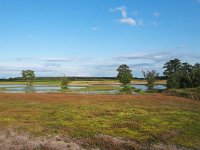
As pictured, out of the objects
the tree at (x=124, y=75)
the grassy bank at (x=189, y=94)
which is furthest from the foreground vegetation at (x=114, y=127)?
the tree at (x=124, y=75)

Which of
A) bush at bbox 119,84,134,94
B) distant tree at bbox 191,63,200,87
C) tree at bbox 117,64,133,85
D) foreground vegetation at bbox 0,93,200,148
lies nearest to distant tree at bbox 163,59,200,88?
distant tree at bbox 191,63,200,87

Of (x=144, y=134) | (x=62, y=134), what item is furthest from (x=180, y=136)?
(x=62, y=134)

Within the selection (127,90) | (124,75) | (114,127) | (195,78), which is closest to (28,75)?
(124,75)

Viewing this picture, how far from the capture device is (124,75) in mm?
130125

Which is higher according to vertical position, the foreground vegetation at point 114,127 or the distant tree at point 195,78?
the distant tree at point 195,78

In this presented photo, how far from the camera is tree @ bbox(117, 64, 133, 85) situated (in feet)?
429

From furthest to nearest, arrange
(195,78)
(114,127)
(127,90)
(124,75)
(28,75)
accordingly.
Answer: (28,75), (124,75), (127,90), (195,78), (114,127)

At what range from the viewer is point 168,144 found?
19391 millimetres

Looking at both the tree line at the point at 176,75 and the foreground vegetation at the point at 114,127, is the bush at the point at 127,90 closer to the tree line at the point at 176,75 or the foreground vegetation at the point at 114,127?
the tree line at the point at 176,75

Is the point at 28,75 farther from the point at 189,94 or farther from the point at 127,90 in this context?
the point at 189,94

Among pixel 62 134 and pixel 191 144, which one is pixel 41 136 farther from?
pixel 191 144

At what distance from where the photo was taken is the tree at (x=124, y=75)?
13088 cm

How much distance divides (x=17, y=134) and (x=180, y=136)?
10442 millimetres

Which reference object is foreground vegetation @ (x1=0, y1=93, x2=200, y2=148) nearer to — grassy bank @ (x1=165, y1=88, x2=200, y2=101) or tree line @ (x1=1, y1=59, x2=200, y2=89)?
grassy bank @ (x1=165, y1=88, x2=200, y2=101)
